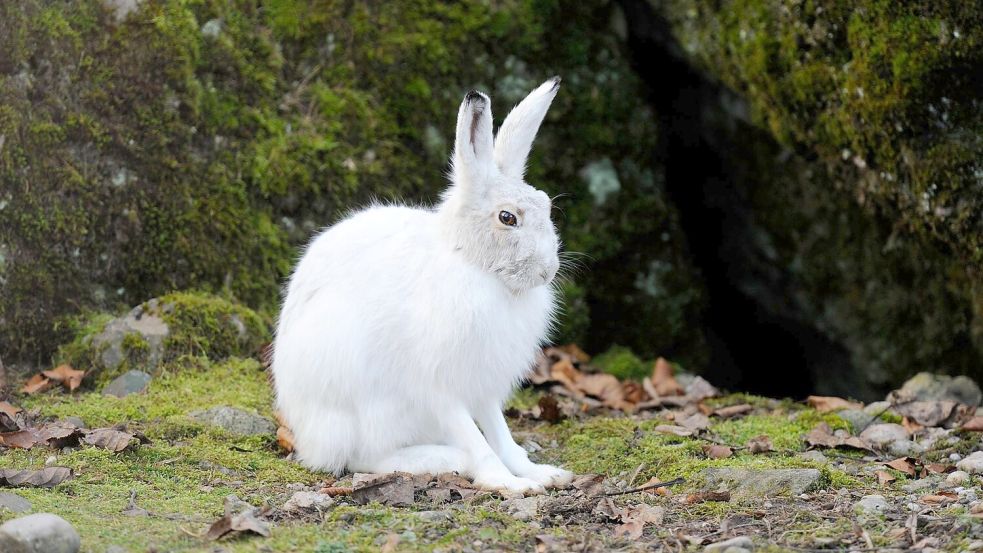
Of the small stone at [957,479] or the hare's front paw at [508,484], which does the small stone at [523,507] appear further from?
the small stone at [957,479]

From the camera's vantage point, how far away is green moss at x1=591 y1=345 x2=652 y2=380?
768 cm

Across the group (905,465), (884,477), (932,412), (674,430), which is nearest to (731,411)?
(674,430)

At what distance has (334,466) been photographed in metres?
5.10

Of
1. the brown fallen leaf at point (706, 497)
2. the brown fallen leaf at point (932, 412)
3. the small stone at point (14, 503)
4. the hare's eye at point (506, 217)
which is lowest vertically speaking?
the small stone at point (14, 503)

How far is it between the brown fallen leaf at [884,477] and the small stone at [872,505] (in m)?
0.43

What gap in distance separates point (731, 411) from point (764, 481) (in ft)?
6.22

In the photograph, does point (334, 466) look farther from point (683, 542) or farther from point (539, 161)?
point (539, 161)

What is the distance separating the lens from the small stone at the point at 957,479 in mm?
4754

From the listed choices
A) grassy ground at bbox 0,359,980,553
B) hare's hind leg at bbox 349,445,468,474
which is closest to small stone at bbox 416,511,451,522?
grassy ground at bbox 0,359,980,553

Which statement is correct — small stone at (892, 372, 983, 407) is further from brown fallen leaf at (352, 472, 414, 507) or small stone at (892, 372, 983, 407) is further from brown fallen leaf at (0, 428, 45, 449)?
brown fallen leaf at (0, 428, 45, 449)

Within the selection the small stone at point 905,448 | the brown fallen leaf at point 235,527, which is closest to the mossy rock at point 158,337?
the brown fallen leaf at point 235,527

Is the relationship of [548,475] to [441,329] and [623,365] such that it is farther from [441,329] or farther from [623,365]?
[623,365]

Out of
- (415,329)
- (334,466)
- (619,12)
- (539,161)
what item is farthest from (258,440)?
(619,12)

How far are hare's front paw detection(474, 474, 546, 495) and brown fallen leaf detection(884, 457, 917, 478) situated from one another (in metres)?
1.72
